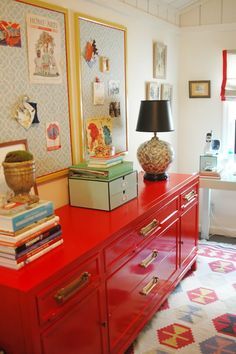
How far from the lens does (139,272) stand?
6.34ft

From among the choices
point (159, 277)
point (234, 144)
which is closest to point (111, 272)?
point (159, 277)

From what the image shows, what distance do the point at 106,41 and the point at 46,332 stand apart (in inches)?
71.3

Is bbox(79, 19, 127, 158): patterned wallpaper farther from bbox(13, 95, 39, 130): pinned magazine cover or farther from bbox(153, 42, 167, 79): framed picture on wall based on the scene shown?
bbox(153, 42, 167, 79): framed picture on wall

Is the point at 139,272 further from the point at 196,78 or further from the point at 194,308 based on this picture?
the point at 196,78

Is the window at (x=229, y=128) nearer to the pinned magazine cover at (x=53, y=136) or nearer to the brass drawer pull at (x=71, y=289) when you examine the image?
the pinned magazine cover at (x=53, y=136)

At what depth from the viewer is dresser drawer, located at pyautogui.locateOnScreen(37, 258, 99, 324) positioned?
4.03 ft

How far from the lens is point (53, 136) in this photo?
1964mm

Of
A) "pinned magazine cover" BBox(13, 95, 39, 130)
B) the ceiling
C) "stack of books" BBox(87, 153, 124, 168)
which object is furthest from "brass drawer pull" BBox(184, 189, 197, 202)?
the ceiling

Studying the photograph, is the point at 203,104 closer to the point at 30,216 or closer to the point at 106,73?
the point at 106,73

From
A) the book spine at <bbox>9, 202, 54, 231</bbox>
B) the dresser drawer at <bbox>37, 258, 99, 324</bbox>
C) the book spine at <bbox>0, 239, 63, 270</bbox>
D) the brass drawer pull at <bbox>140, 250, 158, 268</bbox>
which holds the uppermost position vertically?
the book spine at <bbox>9, 202, 54, 231</bbox>

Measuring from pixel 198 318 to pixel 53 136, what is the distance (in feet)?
4.82

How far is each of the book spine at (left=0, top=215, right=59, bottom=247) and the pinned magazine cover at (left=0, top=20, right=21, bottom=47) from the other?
2.77 feet

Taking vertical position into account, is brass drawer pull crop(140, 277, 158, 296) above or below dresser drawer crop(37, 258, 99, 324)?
below

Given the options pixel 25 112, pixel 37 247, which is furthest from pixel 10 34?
pixel 37 247
